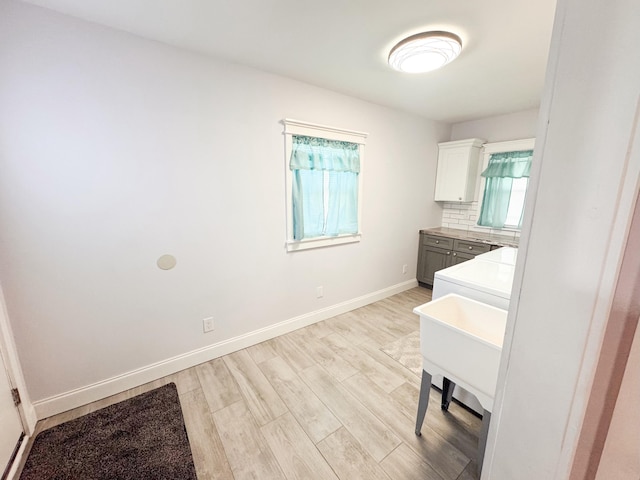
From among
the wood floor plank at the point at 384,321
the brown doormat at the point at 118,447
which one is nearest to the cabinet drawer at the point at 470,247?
the wood floor plank at the point at 384,321

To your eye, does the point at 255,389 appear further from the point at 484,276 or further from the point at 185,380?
the point at 484,276

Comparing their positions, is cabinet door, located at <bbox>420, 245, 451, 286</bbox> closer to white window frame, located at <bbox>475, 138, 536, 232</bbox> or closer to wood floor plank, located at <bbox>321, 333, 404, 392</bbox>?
white window frame, located at <bbox>475, 138, 536, 232</bbox>

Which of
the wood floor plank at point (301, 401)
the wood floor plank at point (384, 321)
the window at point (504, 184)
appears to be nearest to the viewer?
the wood floor plank at point (301, 401)

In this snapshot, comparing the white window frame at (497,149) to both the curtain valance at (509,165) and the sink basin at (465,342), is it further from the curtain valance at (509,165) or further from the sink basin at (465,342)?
the sink basin at (465,342)

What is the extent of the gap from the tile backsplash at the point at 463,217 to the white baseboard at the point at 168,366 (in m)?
2.21

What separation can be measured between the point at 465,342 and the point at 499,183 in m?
3.09

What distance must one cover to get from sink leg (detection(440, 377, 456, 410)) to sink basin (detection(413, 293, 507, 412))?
44 cm

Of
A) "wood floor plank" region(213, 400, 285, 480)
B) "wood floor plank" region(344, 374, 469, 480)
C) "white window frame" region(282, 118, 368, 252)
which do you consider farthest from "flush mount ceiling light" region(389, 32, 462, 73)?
"wood floor plank" region(213, 400, 285, 480)

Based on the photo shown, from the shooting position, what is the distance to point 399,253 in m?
3.68

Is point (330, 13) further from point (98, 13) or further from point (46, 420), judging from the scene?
point (46, 420)

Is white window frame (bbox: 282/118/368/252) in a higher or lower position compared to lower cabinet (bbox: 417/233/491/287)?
higher

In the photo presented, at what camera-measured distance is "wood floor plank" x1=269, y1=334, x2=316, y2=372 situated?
2.22 metres

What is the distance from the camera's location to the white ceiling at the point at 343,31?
1419mm

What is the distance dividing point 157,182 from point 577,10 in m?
2.15
